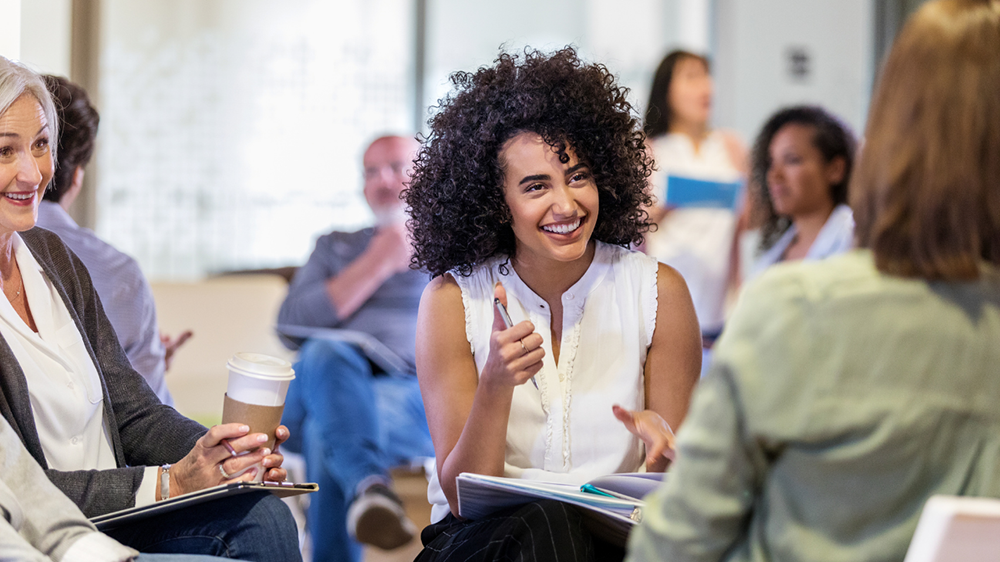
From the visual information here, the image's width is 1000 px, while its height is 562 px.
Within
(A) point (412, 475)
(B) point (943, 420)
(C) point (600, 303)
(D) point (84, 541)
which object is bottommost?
(A) point (412, 475)

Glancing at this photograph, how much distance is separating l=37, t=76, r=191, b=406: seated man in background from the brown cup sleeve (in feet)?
2.65

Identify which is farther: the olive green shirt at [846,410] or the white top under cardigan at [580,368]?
the white top under cardigan at [580,368]

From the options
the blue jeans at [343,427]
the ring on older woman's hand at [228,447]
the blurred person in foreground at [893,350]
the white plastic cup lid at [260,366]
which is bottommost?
the blue jeans at [343,427]

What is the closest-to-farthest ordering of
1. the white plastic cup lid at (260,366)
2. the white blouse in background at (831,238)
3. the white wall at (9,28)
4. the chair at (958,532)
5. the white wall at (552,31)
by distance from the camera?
the chair at (958,532)
the white plastic cup lid at (260,366)
the white wall at (9,28)
the white blouse in background at (831,238)
the white wall at (552,31)

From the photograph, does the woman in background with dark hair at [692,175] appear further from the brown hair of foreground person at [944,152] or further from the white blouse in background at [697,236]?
the brown hair of foreground person at [944,152]

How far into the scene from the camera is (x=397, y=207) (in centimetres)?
337

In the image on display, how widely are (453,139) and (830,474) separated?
106cm

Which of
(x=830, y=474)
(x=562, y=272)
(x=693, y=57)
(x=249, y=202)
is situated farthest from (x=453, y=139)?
(x=249, y=202)

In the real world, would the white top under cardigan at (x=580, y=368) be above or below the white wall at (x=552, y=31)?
below

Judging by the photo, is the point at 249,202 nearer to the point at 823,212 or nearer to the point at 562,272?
the point at 823,212

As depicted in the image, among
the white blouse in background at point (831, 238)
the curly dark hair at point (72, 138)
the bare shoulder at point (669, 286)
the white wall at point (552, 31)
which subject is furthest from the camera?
the white wall at point (552, 31)

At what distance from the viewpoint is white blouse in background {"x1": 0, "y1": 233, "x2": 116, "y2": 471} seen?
138cm

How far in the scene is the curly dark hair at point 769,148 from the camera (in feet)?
10.2

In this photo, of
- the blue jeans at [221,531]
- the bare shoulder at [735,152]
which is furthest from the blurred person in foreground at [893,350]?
the bare shoulder at [735,152]
